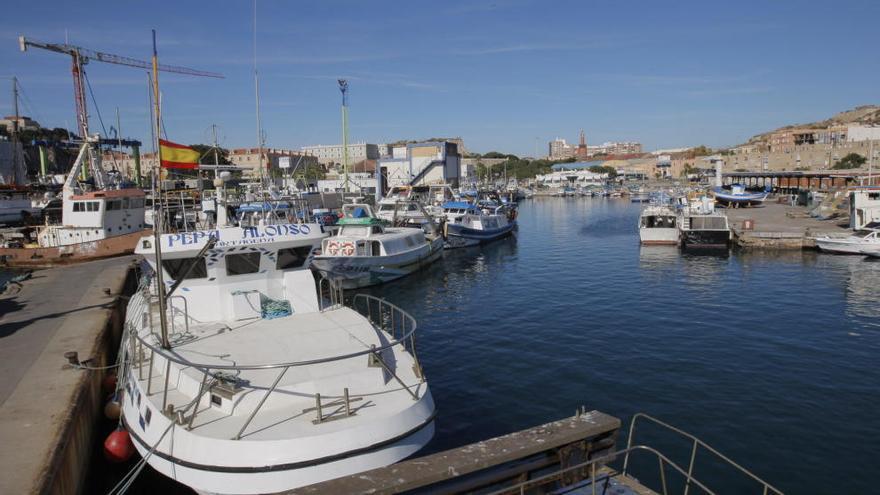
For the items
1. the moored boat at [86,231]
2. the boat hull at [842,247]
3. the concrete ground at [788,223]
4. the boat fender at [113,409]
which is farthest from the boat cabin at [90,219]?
the concrete ground at [788,223]

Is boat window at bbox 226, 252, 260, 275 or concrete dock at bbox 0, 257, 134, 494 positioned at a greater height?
boat window at bbox 226, 252, 260, 275

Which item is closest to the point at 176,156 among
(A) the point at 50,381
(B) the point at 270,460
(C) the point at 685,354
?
(A) the point at 50,381

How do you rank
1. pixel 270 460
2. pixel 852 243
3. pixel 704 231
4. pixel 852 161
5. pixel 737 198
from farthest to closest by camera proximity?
pixel 852 161 → pixel 737 198 → pixel 704 231 → pixel 852 243 → pixel 270 460

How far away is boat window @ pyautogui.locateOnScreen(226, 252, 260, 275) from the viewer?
1294 centimetres

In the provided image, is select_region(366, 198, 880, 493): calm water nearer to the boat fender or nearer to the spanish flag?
the boat fender

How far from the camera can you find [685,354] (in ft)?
61.4

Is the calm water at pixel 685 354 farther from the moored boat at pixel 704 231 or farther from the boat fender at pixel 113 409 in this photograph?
the boat fender at pixel 113 409

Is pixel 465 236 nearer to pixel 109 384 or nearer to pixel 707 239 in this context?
pixel 707 239

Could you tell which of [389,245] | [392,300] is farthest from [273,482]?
[389,245]

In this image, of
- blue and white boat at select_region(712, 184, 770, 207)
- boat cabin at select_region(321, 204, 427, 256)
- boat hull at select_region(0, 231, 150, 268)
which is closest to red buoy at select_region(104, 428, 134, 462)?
boat cabin at select_region(321, 204, 427, 256)

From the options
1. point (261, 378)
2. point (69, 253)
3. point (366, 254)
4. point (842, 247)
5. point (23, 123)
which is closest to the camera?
point (261, 378)

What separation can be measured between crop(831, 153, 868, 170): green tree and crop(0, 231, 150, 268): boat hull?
439ft

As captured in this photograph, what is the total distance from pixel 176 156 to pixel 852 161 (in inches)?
5524

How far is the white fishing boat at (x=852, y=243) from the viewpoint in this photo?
37.2m
